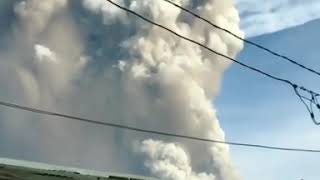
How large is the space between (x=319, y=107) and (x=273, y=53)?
5.23m

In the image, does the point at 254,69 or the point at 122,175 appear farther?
the point at 122,175

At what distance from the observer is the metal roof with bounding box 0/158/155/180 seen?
56.2ft

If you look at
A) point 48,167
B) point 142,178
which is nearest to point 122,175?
point 142,178

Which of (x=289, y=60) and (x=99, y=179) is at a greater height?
(x=289, y=60)

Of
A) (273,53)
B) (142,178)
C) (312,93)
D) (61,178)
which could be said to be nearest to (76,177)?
(61,178)

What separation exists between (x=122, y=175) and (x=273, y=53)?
265 inches

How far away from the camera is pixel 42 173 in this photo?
18344mm

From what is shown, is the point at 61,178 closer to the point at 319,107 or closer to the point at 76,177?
the point at 76,177

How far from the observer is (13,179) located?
1638cm

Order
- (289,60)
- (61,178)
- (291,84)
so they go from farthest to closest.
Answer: (291,84) → (289,60) → (61,178)

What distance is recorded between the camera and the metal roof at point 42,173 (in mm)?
17119

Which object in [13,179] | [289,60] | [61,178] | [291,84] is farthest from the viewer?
[291,84]

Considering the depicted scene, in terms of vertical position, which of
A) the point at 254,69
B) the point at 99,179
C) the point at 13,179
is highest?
the point at 254,69

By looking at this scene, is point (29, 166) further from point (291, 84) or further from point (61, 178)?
point (291, 84)
